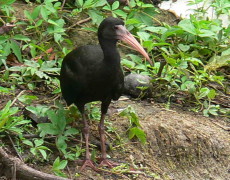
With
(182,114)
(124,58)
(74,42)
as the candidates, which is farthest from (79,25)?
(182,114)

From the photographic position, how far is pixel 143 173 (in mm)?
5535

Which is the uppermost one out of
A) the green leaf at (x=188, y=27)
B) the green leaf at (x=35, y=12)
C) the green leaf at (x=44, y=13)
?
the green leaf at (x=44, y=13)

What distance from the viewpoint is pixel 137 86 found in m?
6.81

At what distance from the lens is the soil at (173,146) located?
5848mm

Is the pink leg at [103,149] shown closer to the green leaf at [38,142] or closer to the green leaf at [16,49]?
the green leaf at [38,142]

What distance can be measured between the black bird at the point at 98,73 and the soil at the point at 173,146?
32 centimetres

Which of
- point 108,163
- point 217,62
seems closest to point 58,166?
point 108,163

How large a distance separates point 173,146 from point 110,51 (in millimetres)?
1257

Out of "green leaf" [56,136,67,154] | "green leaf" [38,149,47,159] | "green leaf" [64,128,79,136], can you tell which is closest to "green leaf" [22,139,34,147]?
"green leaf" [38,149,47,159]

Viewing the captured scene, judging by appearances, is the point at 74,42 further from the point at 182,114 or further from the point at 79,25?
the point at 182,114

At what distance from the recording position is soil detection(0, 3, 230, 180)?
5.85m

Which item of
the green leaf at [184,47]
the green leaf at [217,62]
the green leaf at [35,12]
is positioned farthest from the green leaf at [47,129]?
the green leaf at [217,62]

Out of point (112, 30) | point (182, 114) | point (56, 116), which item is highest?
point (112, 30)

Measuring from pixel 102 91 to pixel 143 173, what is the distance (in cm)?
82
